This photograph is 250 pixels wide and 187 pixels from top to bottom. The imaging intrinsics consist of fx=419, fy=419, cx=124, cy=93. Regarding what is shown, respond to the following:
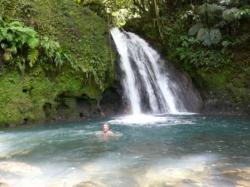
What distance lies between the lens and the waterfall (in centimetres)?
1495

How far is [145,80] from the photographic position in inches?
605

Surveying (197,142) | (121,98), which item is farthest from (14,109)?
(197,142)

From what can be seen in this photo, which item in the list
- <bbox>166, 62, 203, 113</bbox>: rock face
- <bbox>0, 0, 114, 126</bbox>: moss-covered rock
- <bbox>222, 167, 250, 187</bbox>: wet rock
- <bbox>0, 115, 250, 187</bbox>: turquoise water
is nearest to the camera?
<bbox>222, 167, 250, 187</bbox>: wet rock

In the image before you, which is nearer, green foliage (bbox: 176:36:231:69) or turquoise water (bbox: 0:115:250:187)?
turquoise water (bbox: 0:115:250:187)

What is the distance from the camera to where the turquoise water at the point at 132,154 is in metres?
6.74

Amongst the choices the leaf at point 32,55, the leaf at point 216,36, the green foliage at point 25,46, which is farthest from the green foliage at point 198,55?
the leaf at point 32,55

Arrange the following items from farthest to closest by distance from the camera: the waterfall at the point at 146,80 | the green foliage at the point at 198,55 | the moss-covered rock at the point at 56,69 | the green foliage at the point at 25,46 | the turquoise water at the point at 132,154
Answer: the green foliage at the point at 198,55 → the waterfall at the point at 146,80 → the moss-covered rock at the point at 56,69 → the green foliage at the point at 25,46 → the turquoise water at the point at 132,154

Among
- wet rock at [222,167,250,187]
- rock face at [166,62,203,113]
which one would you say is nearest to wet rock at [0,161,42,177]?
wet rock at [222,167,250,187]

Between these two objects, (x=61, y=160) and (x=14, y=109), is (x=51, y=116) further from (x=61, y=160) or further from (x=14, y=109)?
(x=61, y=160)

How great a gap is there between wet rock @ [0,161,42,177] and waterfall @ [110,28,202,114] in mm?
7454

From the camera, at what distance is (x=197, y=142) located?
9.48m

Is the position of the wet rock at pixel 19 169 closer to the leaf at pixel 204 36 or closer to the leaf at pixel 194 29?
the leaf at pixel 204 36

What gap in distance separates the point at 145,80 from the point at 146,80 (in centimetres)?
4

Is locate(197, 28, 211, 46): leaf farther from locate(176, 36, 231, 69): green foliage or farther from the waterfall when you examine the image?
the waterfall
